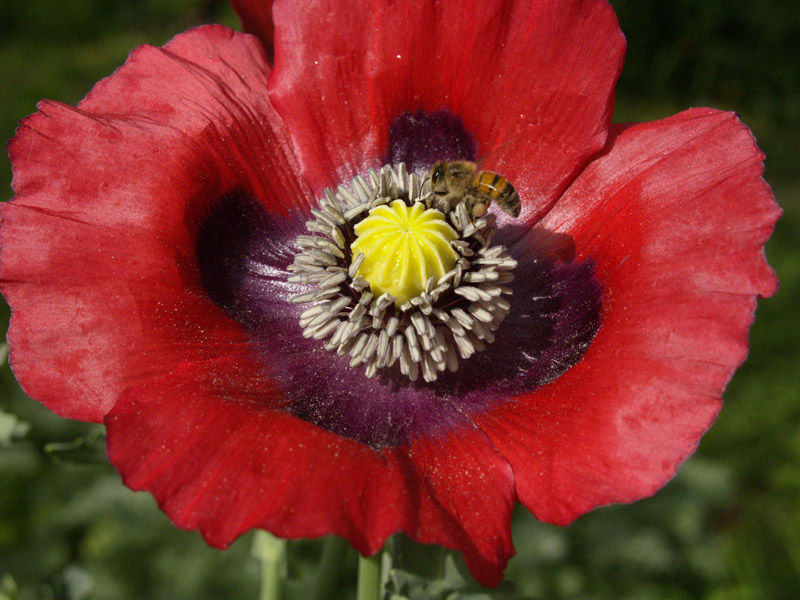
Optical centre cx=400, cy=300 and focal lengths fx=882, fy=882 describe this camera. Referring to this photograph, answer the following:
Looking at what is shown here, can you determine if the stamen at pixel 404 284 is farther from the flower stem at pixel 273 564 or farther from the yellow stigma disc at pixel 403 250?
the flower stem at pixel 273 564

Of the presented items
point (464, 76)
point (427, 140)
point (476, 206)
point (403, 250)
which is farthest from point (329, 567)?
point (464, 76)

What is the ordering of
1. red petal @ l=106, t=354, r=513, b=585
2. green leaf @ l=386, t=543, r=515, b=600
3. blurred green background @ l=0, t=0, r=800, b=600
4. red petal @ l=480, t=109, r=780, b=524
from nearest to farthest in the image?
red petal @ l=106, t=354, r=513, b=585
red petal @ l=480, t=109, r=780, b=524
green leaf @ l=386, t=543, r=515, b=600
blurred green background @ l=0, t=0, r=800, b=600

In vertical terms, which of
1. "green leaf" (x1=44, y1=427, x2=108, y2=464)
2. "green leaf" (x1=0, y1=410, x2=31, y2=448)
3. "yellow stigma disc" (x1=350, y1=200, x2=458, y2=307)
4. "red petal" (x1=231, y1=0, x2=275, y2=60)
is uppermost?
"red petal" (x1=231, y1=0, x2=275, y2=60)

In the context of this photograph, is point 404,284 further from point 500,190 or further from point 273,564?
point 273,564

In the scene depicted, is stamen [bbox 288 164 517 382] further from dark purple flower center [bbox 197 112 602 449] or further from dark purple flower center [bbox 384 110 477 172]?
dark purple flower center [bbox 384 110 477 172]

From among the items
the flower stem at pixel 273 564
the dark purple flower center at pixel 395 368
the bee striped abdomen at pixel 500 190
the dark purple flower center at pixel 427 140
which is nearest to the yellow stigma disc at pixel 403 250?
the bee striped abdomen at pixel 500 190

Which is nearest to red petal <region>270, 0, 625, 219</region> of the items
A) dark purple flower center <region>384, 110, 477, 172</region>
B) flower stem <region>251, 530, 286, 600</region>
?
dark purple flower center <region>384, 110, 477, 172</region>

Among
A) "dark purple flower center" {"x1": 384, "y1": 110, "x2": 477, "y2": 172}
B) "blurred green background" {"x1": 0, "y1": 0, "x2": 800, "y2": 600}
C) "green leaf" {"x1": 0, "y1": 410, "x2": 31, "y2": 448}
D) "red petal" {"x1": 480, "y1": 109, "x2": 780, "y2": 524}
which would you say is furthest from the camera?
"blurred green background" {"x1": 0, "y1": 0, "x2": 800, "y2": 600}
